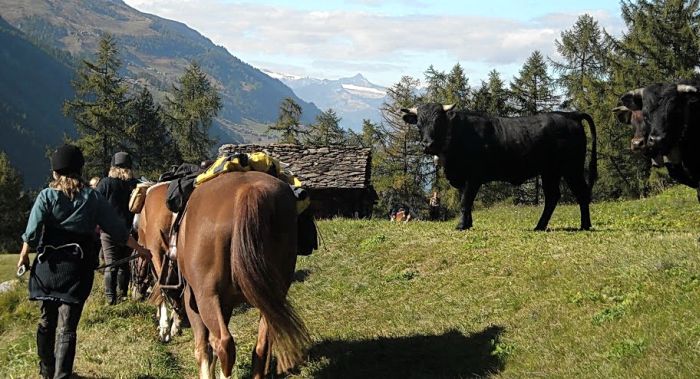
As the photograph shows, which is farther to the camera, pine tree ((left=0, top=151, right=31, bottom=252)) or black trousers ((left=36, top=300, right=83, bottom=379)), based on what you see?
pine tree ((left=0, top=151, right=31, bottom=252))

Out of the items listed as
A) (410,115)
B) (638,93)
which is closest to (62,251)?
(638,93)

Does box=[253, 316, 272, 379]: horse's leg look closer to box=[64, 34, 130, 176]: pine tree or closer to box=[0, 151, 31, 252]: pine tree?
box=[64, 34, 130, 176]: pine tree

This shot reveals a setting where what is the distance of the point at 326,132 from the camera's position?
8381 centimetres

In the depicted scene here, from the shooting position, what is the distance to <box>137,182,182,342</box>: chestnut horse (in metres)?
9.66

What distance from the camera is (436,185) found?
184ft

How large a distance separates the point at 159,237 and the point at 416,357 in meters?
4.15

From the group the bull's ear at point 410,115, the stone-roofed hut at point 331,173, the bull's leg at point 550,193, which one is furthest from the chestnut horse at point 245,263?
the stone-roofed hut at point 331,173

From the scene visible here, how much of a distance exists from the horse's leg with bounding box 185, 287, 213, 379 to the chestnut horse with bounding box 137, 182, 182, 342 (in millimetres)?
2359

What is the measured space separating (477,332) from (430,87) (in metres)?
57.2

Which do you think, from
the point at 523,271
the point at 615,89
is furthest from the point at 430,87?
the point at 523,271

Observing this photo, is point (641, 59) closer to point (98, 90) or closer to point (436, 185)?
point (436, 185)

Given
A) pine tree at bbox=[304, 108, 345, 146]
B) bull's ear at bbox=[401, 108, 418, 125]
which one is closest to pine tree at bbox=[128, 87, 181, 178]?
pine tree at bbox=[304, 108, 345, 146]

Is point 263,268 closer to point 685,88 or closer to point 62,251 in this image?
point 62,251

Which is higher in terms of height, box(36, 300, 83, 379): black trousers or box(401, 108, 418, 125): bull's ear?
box(401, 108, 418, 125): bull's ear
